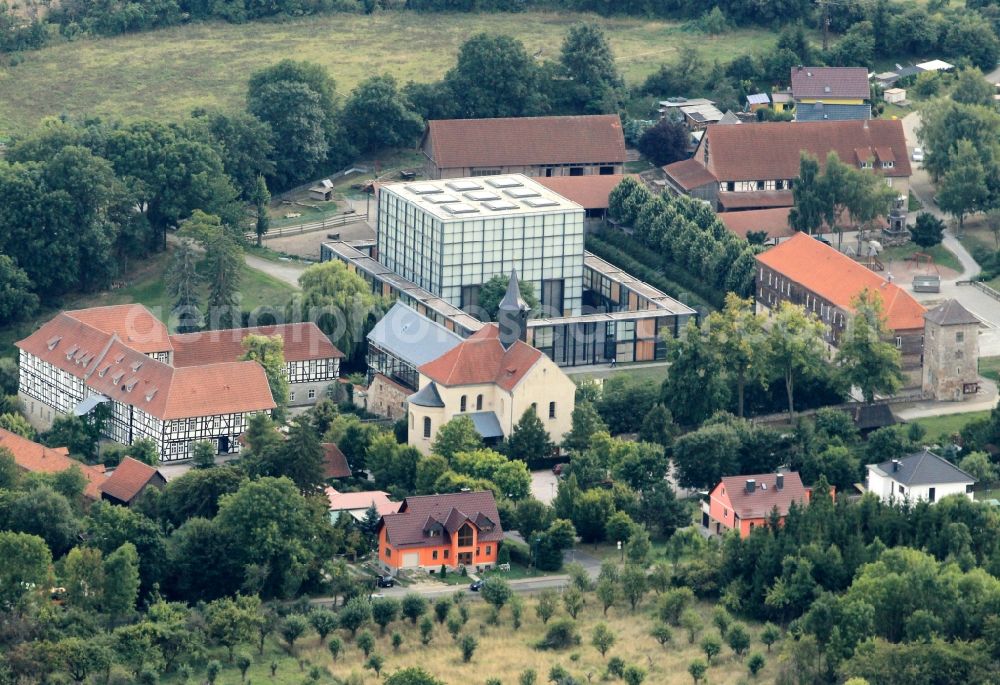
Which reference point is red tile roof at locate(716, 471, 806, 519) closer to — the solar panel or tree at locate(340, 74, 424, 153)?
the solar panel

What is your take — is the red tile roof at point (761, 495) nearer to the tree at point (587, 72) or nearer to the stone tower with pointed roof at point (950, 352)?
the stone tower with pointed roof at point (950, 352)

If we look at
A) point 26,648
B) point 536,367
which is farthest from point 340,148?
point 26,648

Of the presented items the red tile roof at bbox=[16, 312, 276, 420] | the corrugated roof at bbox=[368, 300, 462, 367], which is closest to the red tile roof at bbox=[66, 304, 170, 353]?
the red tile roof at bbox=[16, 312, 276, 420]

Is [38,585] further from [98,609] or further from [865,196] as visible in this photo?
[865,196]

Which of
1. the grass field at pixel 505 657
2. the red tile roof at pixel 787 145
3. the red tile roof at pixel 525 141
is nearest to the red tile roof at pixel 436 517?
the grass field at pixel 505 657

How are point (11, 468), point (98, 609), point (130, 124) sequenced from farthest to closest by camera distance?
point (130, 124) → point (11, 468) → point (98, 609)

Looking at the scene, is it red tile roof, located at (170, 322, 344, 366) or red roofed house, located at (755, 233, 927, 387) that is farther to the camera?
red tile roof, located at (170, 322, 344, 366)

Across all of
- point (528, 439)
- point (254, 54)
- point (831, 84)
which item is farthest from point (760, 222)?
point (254, 54)
